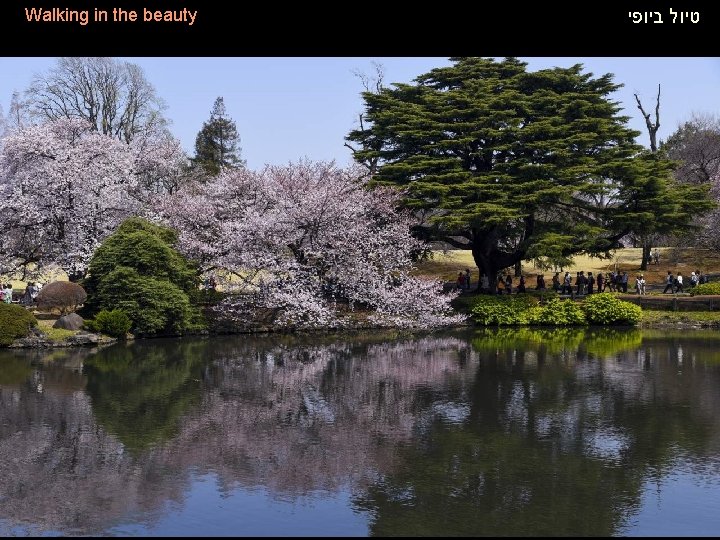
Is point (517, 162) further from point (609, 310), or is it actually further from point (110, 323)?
point (110, 323)

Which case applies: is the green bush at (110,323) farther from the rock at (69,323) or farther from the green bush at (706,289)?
the green bush at (706,289)

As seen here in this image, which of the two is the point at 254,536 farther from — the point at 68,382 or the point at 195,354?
the point at 195,354

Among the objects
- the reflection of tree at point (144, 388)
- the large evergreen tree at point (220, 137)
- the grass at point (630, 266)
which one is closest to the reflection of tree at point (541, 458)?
the reflection of tree at point (144, 388)

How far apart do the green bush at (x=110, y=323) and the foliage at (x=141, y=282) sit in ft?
2.12

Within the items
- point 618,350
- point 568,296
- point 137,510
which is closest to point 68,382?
point 137,510

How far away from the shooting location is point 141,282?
34531mm

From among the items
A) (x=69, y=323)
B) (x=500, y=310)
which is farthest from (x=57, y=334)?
(x=500, y=310)

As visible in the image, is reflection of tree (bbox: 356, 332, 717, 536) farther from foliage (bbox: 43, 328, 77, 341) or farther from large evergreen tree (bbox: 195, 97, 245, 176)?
large evergreen tree (bbox: 195, 97, 245, 176)

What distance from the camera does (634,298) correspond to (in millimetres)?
42625

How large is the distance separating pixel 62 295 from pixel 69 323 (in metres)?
1.60

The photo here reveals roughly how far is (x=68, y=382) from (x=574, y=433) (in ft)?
48.9

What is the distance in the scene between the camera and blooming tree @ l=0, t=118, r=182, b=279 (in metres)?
38.4

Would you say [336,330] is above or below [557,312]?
below

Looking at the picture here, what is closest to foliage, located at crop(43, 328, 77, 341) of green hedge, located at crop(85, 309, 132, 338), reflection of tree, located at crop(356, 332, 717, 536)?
green hedge, located at crop(85, 309, 132, 338)
